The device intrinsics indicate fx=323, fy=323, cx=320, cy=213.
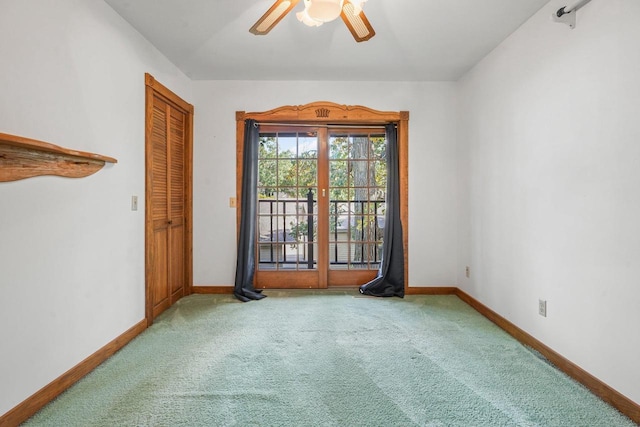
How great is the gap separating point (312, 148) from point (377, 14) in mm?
1790

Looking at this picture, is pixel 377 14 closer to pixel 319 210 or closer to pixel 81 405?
pixel 319 210

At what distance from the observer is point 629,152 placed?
1.71 metres

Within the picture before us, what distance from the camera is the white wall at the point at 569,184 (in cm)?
173

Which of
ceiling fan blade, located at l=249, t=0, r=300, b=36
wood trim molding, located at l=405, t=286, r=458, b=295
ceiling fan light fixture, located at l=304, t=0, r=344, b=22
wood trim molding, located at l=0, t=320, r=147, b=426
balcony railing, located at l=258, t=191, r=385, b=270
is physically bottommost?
wood trim molding, located at l=0, t=320, r=147, b=426

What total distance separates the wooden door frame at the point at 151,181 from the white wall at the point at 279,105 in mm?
79

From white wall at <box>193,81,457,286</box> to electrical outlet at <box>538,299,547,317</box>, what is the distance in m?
1.48

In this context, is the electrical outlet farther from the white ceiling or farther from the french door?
the white ceiling

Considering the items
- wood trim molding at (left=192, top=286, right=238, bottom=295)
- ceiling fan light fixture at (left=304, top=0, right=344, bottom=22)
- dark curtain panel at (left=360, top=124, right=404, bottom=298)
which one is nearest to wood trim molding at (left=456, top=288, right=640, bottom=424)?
dark curtain panel at (left=360, top=124, right=404, bottom=298)

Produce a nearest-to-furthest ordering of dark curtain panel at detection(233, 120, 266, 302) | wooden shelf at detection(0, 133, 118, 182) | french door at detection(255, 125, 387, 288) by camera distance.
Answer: wooden shelf at detection(0, 133, 118, 182)
dark curtain panel at detection(233, 120, 266, 302)
french door at detection(255, 125, 387, 288)

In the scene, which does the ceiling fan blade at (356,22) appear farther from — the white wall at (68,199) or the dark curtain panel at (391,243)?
the dark curtain panel at (391,243)

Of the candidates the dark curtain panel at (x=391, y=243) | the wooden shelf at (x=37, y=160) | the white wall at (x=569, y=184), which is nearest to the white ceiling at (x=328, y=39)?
the white wall at (x=569, y=184)

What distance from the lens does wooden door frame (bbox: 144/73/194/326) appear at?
288cm

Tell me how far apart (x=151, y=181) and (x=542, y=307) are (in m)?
3.37

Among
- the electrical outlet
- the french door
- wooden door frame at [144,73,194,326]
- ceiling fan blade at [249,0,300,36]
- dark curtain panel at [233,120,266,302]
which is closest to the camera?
ceiling fan blade at [249,0,300,36]
